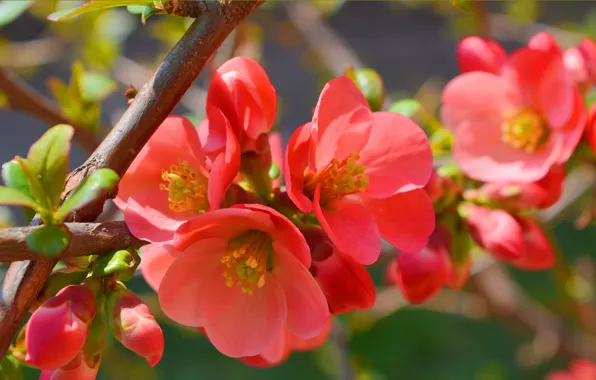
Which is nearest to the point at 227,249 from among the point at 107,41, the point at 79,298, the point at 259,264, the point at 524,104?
the point at 259,264

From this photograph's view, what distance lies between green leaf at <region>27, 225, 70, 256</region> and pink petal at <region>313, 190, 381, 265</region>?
0.57ft

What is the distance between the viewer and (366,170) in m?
0.52

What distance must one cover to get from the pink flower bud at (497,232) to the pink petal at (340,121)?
179 mm

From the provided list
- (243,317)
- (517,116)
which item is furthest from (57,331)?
(517,116)

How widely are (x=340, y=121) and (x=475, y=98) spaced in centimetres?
30

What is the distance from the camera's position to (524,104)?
0.74 meters

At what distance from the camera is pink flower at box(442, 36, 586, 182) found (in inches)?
25.2

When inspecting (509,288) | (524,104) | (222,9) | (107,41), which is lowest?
(509,288)

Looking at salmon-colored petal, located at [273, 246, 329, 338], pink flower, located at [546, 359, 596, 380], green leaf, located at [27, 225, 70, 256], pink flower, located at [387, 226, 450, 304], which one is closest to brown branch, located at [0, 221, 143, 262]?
green leaf, located at [27, 225, 70, 256]

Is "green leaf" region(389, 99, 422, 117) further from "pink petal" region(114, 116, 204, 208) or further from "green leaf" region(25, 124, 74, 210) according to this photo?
"green leaf" region(25, 124, 74, 210)

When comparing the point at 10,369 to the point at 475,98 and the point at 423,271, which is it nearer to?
the point at 423,271

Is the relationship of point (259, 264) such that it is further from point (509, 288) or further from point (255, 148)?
point (509, 288)

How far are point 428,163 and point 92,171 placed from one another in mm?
265

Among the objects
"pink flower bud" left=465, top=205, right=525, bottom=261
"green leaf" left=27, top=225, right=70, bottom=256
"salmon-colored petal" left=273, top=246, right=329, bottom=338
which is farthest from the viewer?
"pink flower bud" left=465, top=205, right=525, bottom=261
